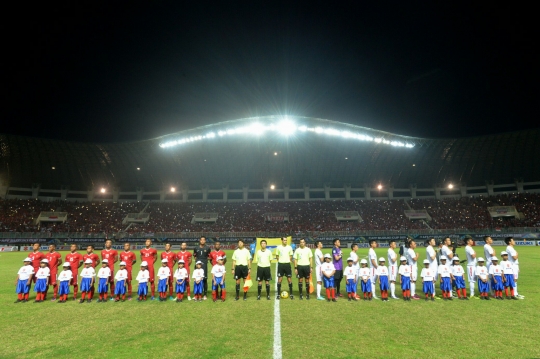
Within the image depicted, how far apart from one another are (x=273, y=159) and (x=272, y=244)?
26.2 metres

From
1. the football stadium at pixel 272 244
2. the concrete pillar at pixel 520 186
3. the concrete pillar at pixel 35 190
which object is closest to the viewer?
the football stadium at pixel 272 244

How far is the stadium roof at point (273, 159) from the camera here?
4500cm

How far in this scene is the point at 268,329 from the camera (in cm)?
708

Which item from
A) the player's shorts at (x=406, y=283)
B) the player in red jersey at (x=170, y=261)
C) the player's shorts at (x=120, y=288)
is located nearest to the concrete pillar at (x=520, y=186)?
the player's shorts at (x=406, y=283)

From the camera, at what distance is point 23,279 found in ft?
34.7

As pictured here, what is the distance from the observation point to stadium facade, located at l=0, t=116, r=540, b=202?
4544cm

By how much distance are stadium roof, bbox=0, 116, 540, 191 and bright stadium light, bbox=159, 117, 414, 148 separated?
147mm

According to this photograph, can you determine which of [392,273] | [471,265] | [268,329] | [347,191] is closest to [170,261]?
[268,329]

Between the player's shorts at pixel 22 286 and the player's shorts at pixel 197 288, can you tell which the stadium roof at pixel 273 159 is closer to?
the player's shorts at pixel 197 288

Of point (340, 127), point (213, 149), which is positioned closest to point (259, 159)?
point (213, 149)

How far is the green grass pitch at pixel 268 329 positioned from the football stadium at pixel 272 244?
6 cm

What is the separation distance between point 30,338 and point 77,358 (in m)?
2.16

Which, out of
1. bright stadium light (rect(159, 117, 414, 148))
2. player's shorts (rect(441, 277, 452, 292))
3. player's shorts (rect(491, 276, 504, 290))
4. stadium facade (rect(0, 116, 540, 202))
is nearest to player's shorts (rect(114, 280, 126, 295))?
player's shorts (rect(441, 277, 452, 292))

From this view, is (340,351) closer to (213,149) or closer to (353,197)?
(213,149)
